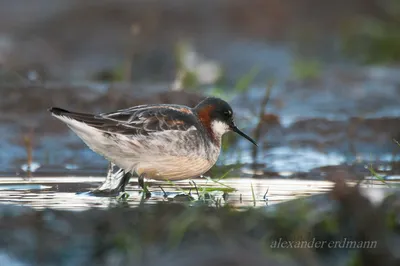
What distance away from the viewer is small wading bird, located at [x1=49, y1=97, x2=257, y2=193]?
7.82m

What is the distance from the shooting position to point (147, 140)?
25.9ft

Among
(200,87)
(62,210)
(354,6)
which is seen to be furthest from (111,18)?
(62,210)

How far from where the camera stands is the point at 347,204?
6.34 meters

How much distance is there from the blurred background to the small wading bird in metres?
1.49

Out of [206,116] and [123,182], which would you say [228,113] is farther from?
[123,182]

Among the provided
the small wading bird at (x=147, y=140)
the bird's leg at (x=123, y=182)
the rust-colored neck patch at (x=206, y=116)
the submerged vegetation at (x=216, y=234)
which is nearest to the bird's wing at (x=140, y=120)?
the small wading bird at (x=147, y=140)

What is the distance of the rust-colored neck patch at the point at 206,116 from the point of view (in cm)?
859

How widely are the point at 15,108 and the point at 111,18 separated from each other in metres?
11.5

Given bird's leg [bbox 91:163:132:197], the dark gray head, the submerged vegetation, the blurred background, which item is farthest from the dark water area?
the submerged vegetation

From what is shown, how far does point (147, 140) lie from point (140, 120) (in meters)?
0.20

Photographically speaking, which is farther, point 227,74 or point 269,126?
point 227,74

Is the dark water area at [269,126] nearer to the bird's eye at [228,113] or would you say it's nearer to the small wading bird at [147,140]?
the bird's eye at [228,113]

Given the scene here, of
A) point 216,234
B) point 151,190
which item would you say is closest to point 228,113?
point 151,190

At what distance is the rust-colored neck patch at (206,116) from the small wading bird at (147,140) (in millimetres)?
299
